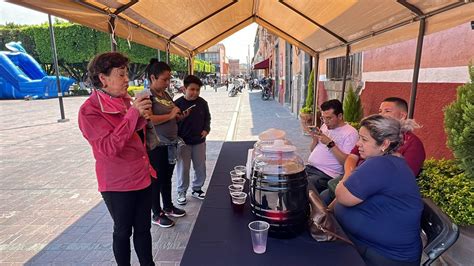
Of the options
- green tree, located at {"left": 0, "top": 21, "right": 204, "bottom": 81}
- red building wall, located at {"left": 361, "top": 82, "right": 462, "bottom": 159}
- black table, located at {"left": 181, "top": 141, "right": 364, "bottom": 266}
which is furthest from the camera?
green tree, located at {"left": 0, "top": 21, "right": 204, "bottom": 81}

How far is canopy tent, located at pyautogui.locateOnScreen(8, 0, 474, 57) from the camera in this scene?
2453 millimetres

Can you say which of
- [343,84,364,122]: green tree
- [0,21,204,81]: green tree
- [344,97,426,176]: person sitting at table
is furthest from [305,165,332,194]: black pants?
[0,21,204,81]: green tree

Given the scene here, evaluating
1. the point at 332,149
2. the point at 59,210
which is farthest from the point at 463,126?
the point at 59,210

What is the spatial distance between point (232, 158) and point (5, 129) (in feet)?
34.8

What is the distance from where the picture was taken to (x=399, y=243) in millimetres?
1660

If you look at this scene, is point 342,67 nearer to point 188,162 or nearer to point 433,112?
point 433,112

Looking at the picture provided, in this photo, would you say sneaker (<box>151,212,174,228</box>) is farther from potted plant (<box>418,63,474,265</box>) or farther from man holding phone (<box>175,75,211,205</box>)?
potted plant (<box>418,63,474,265</box>)

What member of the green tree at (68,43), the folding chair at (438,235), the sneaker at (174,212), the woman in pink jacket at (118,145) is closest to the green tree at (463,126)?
the folding chair at (438,235)

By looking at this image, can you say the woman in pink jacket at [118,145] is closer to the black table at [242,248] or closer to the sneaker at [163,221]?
the black table at [242,248]

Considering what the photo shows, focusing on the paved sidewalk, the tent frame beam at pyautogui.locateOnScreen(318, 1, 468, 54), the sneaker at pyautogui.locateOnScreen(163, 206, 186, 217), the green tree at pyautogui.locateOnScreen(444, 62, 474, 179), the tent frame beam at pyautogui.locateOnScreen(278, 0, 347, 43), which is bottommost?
the paved sidewalk

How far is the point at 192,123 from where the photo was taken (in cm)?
387

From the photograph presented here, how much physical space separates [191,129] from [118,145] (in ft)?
6.69

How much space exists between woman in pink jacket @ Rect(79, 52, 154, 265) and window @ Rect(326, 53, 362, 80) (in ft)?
16.7

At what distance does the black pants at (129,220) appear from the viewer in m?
2.06
